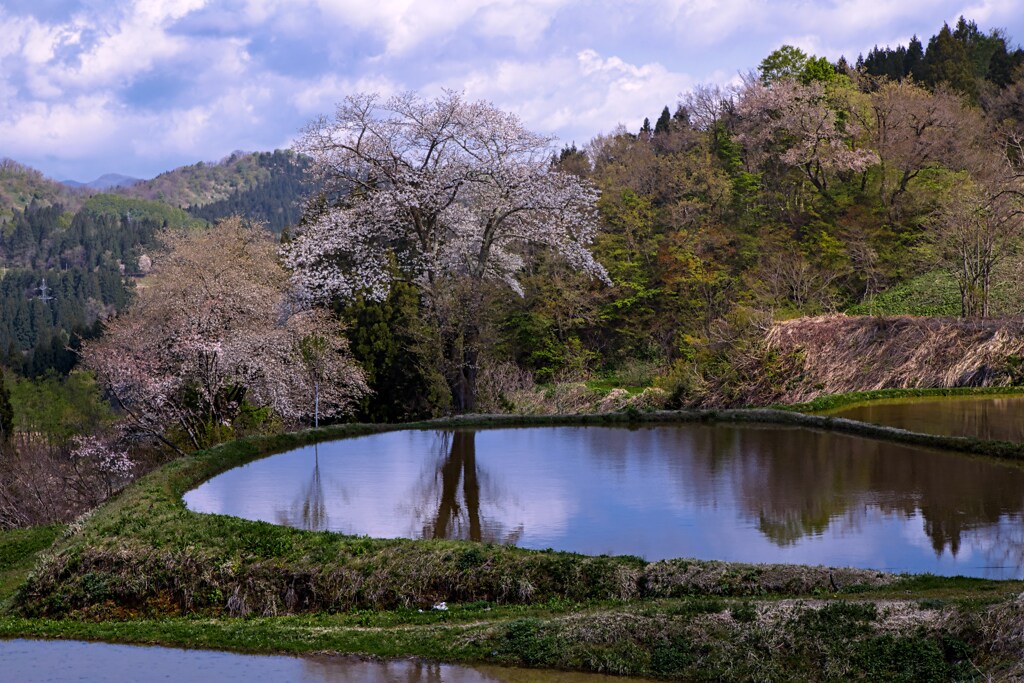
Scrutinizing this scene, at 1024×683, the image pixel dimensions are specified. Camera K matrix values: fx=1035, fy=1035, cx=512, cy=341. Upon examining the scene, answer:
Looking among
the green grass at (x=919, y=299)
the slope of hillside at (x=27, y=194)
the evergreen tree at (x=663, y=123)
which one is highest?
the slope of hillside at (x=27, y=194)

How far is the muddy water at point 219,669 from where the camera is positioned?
305 inches

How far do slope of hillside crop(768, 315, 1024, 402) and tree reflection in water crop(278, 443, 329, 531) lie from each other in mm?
11183

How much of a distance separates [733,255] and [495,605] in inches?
1088

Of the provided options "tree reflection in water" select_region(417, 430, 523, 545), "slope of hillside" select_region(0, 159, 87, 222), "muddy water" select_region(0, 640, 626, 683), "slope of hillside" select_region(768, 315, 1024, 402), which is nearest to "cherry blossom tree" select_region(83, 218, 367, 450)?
"tree reflection in water" select_region(417, 430, 523, 545)

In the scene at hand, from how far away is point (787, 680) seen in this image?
727cm

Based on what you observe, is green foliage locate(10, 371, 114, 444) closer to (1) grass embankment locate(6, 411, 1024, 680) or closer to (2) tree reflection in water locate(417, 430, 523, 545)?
(2) tree reflection in water locate(417, 430, 523, 545)

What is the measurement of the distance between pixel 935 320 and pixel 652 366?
11.4 meters

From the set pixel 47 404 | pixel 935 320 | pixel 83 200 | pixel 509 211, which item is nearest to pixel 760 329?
pixel 935 320

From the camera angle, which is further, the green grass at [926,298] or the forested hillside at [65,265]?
the forested hillside at [65,265]

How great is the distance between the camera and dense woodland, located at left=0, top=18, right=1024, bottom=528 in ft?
84.5

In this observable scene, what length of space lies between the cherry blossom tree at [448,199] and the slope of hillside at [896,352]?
7.00 metres

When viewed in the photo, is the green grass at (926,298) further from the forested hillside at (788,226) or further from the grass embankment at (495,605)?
the grass embankment at (495,605)

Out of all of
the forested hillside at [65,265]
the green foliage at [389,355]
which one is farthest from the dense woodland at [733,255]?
the forested hillside at [65,265]

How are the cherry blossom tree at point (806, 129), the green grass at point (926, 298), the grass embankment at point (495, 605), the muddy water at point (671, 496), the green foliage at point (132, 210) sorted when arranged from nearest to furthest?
the grass embankment at point (495, 605), the muddy water at point (671, 496), the green grass at point (926, 298), the cherry blossom tree at point (806, 129), the green foliage at point (132, 210)
